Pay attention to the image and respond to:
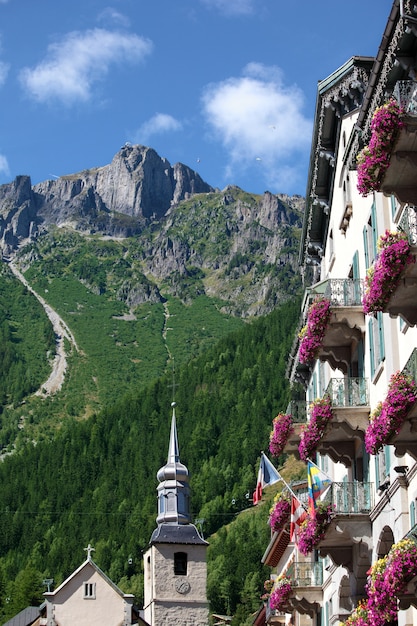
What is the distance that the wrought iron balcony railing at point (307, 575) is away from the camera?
39.8 metres

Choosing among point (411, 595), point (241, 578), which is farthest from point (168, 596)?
point (241, 578)

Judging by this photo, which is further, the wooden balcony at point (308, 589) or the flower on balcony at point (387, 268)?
the wooden balcony at point (308, 589)

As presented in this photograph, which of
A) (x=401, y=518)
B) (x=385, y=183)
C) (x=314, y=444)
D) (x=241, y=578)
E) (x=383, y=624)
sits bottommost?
(x=383, y=624)

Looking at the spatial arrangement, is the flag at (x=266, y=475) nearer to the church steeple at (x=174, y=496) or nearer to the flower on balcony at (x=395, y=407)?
the flower on balcony at (x=395, y=407)

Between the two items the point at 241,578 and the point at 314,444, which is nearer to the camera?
the point at 314,444

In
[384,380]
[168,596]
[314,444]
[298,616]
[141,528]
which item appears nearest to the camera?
[384,380]

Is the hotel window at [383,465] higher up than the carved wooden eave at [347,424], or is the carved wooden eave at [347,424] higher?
the carved wooden eave at [347,424]

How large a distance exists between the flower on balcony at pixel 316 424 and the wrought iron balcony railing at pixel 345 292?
2454mm

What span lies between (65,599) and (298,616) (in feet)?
127

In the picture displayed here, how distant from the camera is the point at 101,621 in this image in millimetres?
83000

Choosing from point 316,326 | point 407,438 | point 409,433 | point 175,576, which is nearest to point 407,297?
point 409,433

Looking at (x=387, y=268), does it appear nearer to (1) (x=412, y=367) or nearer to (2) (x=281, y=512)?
(1) (x=412, y=367)

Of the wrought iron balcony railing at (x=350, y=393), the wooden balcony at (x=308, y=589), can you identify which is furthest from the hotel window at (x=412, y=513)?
the wooden balcony at (x=308, y=589)

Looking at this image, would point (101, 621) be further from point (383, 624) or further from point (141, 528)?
point (141, 528)
